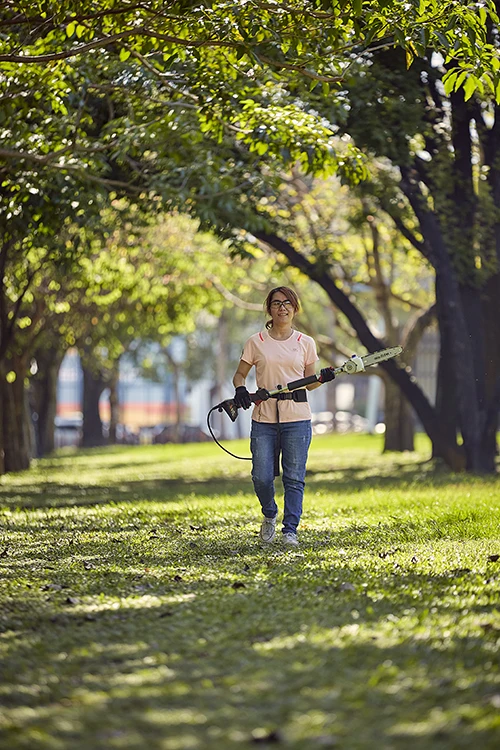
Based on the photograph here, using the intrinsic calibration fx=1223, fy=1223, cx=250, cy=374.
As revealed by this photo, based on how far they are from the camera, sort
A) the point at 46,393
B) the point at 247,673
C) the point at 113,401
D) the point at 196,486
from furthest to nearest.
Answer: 1. the point at 113,401
2. the point at 46,393
3. the point at 196,486
4. the point at 247,673

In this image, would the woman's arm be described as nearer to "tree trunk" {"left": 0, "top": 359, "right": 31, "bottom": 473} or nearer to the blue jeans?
the blue jeans

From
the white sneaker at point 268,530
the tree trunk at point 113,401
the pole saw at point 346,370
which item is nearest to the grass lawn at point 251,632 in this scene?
the white sneaker at point 268,530

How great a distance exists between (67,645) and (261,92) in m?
8.68

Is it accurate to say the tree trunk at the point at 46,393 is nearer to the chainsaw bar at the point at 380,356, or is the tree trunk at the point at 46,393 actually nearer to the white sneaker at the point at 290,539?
the white sneaker at the point at 290,539

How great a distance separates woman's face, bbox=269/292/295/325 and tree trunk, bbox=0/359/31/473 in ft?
56.0

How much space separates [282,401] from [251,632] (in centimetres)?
350

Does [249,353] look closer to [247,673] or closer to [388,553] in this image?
[388,553]

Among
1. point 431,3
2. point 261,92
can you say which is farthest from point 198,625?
point 261,92

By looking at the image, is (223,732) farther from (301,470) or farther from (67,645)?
(301,470)

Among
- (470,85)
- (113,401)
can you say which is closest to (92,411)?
(113,401)

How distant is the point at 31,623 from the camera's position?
20.6 feet

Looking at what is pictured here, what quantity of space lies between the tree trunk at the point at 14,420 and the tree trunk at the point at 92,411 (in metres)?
18.6

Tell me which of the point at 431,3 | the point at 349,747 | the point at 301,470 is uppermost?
the point at 431,3

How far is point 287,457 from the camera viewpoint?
30.2ft
